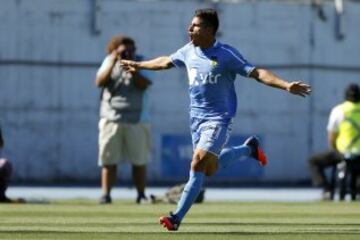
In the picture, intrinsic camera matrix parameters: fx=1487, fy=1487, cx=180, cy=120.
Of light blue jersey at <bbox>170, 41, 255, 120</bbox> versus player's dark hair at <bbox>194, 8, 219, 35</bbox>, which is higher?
player's dark hair at <bbox>194, 8, 219, 35</bbox>

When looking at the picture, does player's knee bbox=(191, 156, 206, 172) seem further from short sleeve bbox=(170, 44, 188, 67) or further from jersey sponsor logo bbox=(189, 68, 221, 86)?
short sleeve bbox=(170, 44, 188, 67)

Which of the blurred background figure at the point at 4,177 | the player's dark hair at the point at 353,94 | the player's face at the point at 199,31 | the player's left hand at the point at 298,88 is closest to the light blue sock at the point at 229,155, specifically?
the player's face at the point at 199,31

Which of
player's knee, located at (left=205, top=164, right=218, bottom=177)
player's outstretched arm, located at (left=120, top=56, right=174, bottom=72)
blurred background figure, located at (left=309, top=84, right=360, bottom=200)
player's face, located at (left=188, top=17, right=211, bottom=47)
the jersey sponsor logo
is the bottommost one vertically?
blurred background figure, located at (left=309, top=84, right=360, bottom=200)

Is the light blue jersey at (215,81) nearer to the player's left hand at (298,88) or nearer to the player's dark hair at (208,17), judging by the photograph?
the player's dark hair at (208,17)

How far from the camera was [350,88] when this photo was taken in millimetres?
22641

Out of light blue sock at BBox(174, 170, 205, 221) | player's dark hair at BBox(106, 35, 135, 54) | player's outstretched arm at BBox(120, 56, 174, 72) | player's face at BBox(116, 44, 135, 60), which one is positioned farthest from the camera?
player's dark hair at BBox(106, 35, 135, 54)

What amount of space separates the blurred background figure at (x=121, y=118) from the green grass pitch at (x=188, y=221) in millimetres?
704

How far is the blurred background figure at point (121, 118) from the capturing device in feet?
64.5

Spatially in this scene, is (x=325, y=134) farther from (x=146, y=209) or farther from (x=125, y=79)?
(x=146, y=209)

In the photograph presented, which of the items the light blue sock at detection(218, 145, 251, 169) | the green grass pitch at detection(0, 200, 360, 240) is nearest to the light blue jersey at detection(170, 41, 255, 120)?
the green grass pitch at detection(0, 200, 360, 240)

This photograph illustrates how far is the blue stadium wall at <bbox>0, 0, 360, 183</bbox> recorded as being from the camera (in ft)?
99.5

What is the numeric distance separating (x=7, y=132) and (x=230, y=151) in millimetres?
15758

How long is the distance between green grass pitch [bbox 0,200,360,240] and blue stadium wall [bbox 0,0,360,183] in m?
10.7

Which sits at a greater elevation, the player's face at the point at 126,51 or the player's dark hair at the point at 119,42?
the player's dark hair at the point at 119,42
